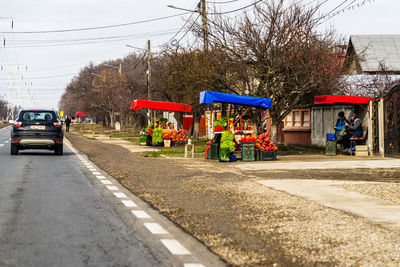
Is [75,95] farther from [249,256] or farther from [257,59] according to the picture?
[249,256]

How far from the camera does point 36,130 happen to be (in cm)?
2358

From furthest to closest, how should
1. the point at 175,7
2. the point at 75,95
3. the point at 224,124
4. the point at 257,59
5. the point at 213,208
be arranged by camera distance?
the point at 75,95
the point at 175,7
the point at 257,59
the point at 224,124
the point at 213,208

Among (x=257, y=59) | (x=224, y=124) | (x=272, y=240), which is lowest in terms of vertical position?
(x=272, y=240)

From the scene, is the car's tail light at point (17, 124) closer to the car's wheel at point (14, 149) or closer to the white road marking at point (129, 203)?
the car's wheel at point (14, 149)

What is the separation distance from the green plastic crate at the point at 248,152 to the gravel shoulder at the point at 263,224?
6.66 m

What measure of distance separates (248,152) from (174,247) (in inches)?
597

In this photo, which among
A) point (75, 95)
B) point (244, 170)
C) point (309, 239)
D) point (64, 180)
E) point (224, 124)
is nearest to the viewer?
point (309, 239)

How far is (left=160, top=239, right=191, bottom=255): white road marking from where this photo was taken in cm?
640

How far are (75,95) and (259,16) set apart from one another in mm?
93314

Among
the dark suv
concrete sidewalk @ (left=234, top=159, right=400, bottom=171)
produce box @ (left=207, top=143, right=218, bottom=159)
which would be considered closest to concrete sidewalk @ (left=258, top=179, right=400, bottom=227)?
concrete sidewalk @ (left=234, top=159, right=400, bottom=171)

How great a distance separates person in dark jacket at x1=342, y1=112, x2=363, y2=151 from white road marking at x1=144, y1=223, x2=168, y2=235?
16778mm

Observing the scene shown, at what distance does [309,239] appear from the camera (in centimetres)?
707

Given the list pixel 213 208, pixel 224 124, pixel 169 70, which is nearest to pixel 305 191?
pixel 213 208

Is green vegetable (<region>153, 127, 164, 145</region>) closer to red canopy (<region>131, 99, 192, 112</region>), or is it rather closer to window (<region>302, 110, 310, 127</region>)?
red canopy (<region>131, 99, 192, 112</region>)
